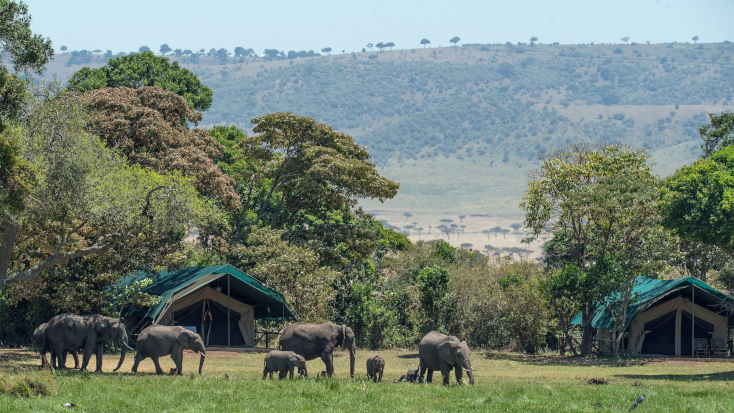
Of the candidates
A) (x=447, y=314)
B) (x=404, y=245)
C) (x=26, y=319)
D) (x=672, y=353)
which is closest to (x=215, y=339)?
(x=26, y=319)

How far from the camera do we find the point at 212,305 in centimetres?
3759

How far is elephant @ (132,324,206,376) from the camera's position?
22.6 m

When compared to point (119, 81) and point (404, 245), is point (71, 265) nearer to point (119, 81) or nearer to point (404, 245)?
point (119, 81)

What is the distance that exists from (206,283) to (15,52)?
51.0 ft

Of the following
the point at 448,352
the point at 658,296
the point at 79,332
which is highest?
the point at 658,296

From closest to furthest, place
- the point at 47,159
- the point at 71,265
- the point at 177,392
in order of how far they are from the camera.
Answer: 1. the point at 177,392
2. the point at 47,159
3. the point at 71,265

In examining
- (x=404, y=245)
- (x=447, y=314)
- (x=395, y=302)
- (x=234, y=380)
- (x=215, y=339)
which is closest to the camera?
(x=234, y=380)

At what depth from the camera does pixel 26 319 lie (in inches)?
1281

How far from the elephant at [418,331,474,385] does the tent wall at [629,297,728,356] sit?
20.8m

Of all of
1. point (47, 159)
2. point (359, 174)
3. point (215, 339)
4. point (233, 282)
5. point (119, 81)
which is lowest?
point (215, 339)

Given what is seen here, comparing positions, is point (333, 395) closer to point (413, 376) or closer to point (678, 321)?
point (413, 376)

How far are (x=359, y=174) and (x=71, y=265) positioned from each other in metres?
15.3

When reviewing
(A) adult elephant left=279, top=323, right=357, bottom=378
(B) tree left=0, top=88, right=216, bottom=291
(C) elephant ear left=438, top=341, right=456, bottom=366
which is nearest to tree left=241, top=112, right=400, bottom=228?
(B) tree left=0, top=88, right=216, bottom=291

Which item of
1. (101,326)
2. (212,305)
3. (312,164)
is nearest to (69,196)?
(101,326)
